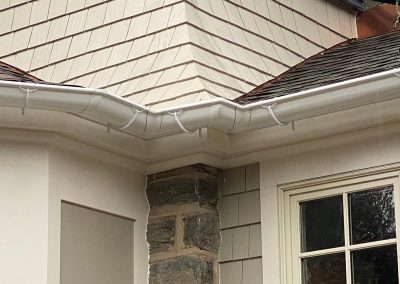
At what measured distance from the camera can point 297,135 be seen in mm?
6906

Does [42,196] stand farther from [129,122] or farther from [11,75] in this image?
[11,75]

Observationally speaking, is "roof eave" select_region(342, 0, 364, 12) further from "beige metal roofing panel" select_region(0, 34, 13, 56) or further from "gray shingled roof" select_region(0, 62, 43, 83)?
"gray shingled roof" select_region(0, 62, 43, 83)

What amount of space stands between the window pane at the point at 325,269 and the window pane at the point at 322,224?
0.23 ft

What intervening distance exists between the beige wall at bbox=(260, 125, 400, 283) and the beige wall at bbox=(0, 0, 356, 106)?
25.8 inches

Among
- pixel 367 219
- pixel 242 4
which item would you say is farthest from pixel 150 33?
pixel 367 219

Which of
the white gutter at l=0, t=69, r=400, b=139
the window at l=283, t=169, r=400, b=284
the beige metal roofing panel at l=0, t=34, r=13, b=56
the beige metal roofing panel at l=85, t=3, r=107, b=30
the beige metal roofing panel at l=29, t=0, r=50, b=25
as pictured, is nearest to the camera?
the white gutter at l=0, t=69, r=400, b=139

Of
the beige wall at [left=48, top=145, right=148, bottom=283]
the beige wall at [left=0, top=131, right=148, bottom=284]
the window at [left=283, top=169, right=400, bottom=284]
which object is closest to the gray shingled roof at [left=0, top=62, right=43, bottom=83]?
the beige wall at [left=0, top=131, right=148, bottom=284]

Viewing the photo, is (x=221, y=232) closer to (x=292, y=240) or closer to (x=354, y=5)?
(x=292, y=240)

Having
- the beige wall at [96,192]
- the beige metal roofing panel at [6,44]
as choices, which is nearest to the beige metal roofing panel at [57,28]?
the beige metal roofing panel at [6,44]

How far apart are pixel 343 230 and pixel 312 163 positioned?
0.46 m

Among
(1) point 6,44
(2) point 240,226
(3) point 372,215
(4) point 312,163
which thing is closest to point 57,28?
(1) point 6,44

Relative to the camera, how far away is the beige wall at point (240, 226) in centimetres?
703

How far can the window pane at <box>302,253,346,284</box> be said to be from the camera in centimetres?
670

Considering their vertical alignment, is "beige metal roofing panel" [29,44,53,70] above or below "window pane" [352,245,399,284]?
above
